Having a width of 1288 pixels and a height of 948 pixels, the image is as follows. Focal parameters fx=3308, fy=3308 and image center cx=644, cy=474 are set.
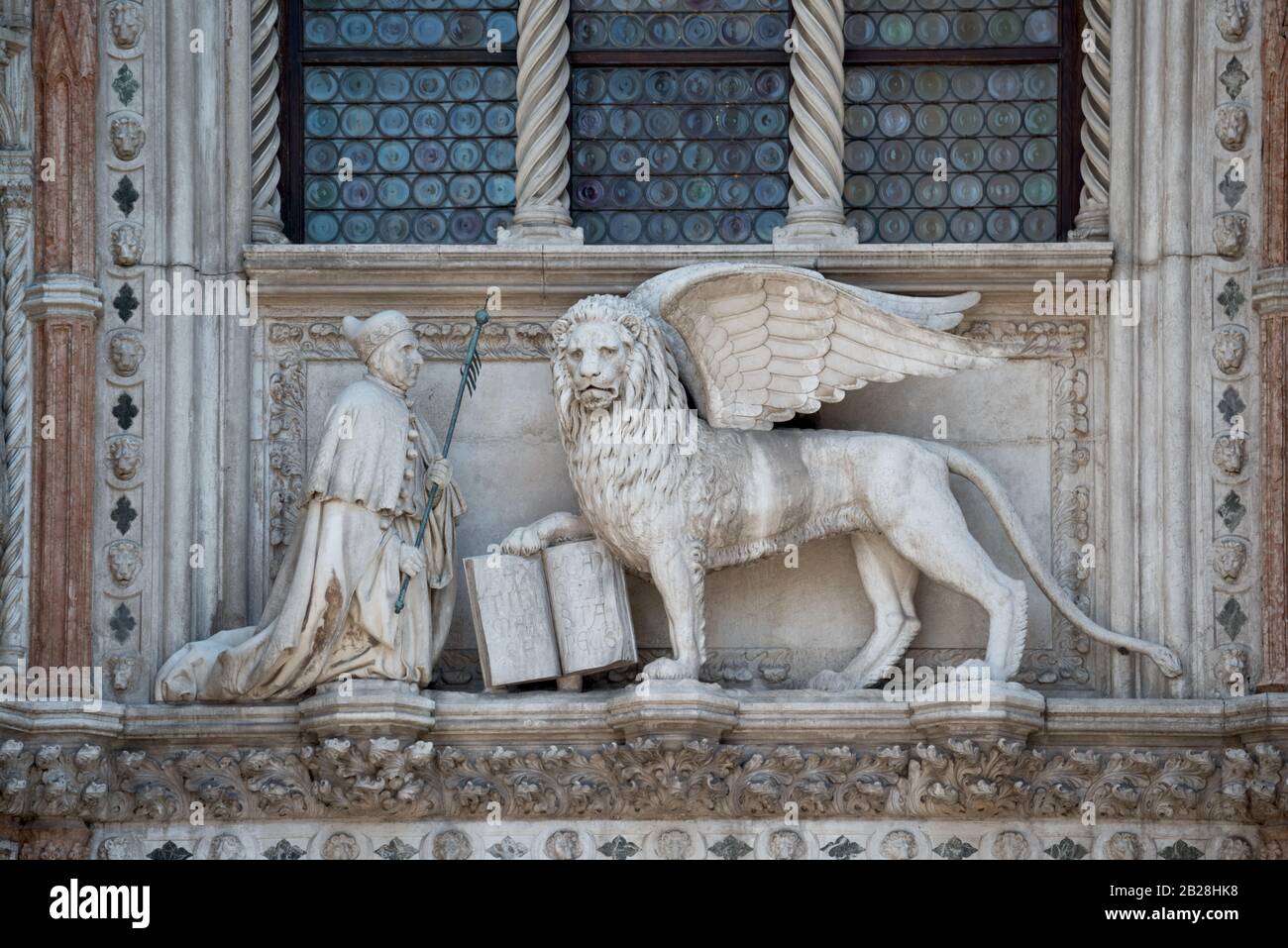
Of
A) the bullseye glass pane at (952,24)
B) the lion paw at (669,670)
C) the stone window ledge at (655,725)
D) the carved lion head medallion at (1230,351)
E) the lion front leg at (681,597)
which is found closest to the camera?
the stone window ledge at (655,725)

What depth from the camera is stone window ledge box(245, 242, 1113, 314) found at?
1529cm

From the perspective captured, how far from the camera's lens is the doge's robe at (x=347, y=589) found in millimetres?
14641

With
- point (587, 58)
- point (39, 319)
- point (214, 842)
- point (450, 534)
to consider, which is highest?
point (587, 58)

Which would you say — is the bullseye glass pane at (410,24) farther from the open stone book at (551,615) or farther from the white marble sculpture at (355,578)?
the open stone book at (551,615)

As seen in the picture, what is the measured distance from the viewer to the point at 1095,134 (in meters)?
15.8

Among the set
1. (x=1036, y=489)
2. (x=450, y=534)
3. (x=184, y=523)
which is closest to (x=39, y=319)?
(x=184, y=523)

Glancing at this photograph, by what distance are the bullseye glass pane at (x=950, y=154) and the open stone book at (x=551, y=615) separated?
2339mm

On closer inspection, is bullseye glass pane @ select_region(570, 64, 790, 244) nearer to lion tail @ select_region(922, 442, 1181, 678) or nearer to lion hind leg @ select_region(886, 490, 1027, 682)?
lion tail @ select_region(922, 442, 1181, 678)

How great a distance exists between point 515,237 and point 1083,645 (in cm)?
327

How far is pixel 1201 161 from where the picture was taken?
50.1 feet

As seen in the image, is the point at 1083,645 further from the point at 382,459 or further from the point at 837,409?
the point at 382,459

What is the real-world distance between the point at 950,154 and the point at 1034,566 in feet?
7.45

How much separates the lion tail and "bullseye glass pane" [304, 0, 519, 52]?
10.1 feet

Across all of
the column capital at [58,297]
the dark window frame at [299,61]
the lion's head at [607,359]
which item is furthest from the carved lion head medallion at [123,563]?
the lion's head at [607,359]
